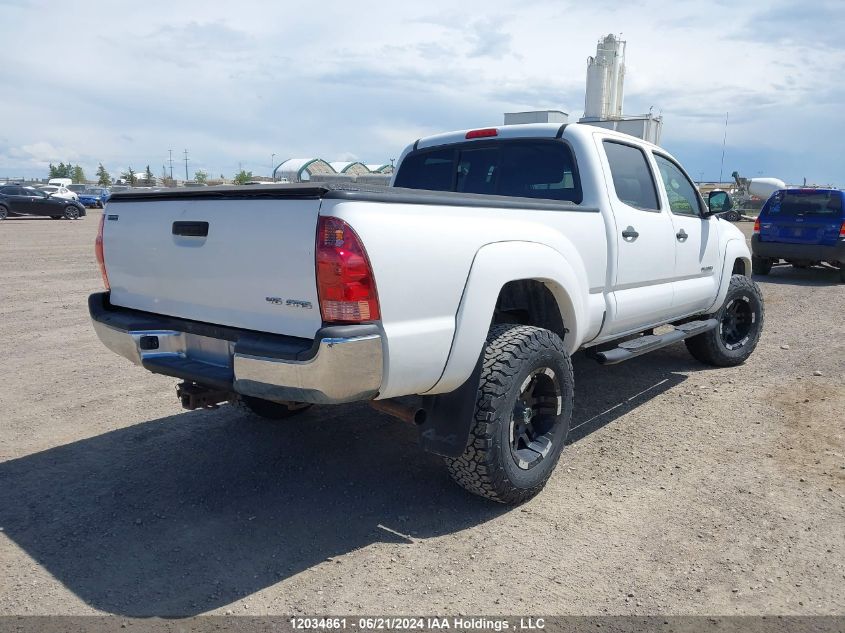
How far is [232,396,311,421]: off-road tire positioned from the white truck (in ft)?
0.08

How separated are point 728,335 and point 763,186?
48.6 metres

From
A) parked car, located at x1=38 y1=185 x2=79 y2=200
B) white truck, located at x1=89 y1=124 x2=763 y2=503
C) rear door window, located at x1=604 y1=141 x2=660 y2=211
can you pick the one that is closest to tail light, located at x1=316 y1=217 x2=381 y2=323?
white truck, located at x1=89 y1=124 x2=763 y2=503

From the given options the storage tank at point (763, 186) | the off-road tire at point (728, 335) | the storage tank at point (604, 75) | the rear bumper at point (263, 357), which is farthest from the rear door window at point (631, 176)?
the storage tank at point (763, 186)

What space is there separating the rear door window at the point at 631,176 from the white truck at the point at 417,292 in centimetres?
2

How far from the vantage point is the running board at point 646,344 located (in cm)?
434

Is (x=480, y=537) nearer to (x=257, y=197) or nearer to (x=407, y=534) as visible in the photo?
(x=407, y=534)

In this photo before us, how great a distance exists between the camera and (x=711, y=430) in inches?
187

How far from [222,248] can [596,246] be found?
226cm

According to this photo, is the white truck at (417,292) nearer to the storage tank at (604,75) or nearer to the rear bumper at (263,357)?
the rear bumper at (263,357)

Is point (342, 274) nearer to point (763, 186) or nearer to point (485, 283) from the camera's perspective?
point (485, 283)

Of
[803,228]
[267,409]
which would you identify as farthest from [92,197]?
[267,409]

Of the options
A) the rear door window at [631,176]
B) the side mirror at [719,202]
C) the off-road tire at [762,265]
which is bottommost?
the off-road tire at [762,265]

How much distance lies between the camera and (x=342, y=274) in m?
2.66

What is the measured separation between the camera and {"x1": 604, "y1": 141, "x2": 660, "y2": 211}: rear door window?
460cm
